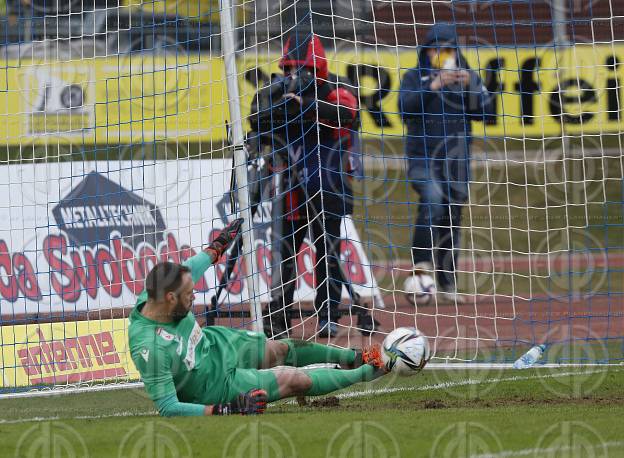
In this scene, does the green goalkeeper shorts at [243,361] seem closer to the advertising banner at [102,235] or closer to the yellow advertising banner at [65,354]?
the yellow advertising banner at [65,354]

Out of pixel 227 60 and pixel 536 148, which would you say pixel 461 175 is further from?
pixel 536 148

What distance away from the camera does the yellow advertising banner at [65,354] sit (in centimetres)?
889

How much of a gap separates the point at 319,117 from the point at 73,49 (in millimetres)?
6575

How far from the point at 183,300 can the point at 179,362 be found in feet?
1.18

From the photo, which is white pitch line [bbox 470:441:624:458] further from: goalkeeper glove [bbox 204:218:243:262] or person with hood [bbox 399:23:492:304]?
person with hood [bbox 399:23:492:304]

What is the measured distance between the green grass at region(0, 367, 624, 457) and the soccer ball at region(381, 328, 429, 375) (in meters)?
0.25

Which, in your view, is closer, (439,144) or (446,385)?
(446,385)

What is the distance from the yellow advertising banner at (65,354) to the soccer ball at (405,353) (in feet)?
8.67

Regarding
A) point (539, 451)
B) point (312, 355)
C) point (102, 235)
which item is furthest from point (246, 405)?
point (102, 235)

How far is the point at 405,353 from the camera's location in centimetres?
702

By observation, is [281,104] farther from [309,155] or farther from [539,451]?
[539,451]

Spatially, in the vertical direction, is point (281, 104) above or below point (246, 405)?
above

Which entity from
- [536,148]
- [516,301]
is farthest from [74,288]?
[536,148]

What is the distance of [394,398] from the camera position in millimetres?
7461
